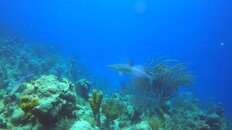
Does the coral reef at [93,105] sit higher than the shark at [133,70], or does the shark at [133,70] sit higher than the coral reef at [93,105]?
the shark at [133,70]

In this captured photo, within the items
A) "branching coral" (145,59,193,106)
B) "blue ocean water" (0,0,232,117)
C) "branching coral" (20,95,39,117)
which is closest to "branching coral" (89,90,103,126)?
"branching coral" (20,95,39,117)

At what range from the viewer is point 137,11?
133000 millimetres

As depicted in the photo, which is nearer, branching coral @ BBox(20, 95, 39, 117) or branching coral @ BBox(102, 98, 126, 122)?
branching coral @ BBox(20, 95, 39, 117)

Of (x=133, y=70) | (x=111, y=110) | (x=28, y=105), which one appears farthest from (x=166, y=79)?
(x=28, y=105)

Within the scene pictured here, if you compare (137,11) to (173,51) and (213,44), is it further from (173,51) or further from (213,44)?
(213,44)

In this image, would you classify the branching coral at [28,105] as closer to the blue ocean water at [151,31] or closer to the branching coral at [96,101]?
the branching coral at [96,101]

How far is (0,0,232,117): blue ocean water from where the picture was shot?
92312mm

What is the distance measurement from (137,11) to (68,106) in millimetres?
131593

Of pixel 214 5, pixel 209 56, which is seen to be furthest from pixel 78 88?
pixel 209 56

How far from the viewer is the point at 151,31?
146 m

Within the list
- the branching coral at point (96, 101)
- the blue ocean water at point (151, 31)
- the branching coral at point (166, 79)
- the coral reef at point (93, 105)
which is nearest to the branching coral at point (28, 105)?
the coral reef at point (93, 105)

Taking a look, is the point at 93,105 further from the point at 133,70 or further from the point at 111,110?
the point at 133,70

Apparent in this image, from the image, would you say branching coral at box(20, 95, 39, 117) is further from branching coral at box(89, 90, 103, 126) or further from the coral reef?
branching coral at box(89, 90, 103, 126)

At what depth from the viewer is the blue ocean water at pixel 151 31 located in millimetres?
92312
